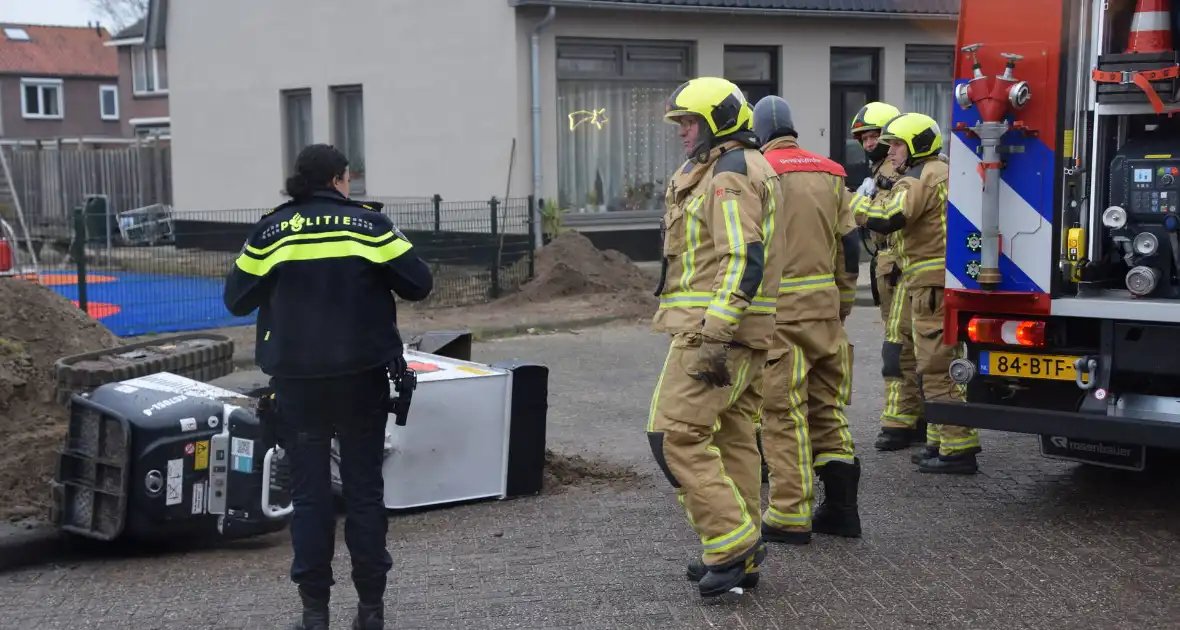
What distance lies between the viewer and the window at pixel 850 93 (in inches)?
772

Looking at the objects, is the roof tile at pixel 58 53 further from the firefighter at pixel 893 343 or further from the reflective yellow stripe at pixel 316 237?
the reflective yellow stripe at pixel 316 237

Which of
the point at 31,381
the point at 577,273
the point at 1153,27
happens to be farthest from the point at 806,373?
the point at 577,273

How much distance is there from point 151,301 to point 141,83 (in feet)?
94.8

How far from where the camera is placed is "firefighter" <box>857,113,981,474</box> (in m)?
A: 7.25

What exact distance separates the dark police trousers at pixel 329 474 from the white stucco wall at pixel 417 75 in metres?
12.3

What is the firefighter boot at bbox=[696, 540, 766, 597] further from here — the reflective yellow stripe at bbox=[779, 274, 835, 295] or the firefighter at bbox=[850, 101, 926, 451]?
the firefighter at bbox=[850, 101, 926, 451]

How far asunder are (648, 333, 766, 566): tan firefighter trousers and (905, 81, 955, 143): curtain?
16177 millimetres

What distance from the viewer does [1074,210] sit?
593 cm

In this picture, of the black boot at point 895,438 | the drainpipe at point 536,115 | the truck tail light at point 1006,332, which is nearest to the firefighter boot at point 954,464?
the black boot at point 895,438

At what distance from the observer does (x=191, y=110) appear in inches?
890

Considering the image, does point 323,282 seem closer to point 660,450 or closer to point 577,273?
point 660,450

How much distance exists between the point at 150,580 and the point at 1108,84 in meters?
4.57

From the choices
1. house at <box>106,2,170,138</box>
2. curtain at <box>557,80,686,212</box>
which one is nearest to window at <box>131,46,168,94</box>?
house at <box>106,2,170,138</box>

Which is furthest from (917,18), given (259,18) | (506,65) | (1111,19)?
(1111,19)
